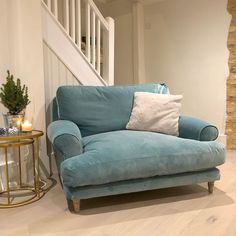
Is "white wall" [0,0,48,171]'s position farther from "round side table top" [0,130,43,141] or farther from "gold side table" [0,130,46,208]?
"round side table top" [0,130,43,141]

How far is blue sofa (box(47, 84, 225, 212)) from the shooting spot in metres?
1.72

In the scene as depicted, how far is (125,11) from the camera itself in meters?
4.12

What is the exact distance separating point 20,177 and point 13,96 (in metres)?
0.66

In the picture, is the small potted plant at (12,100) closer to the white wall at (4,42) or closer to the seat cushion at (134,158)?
the white wall at (4,42)

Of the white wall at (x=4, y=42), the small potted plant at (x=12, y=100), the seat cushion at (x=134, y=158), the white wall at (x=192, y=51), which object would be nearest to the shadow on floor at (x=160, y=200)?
the seat cushion at (x=134, y=158)

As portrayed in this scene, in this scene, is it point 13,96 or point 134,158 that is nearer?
point 134,158

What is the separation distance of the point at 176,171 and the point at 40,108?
A: 1.22 m

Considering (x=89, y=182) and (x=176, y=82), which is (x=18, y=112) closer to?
(x=89, y=182)

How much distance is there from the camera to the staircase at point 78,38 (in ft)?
8.23

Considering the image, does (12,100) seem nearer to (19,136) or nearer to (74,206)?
(19,136)

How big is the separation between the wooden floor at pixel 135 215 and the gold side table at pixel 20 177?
82 millimetres

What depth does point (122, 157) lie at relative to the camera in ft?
5.77

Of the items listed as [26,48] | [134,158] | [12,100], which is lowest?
[134,158]

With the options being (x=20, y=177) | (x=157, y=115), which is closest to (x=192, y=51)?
(x=157, y=115)
